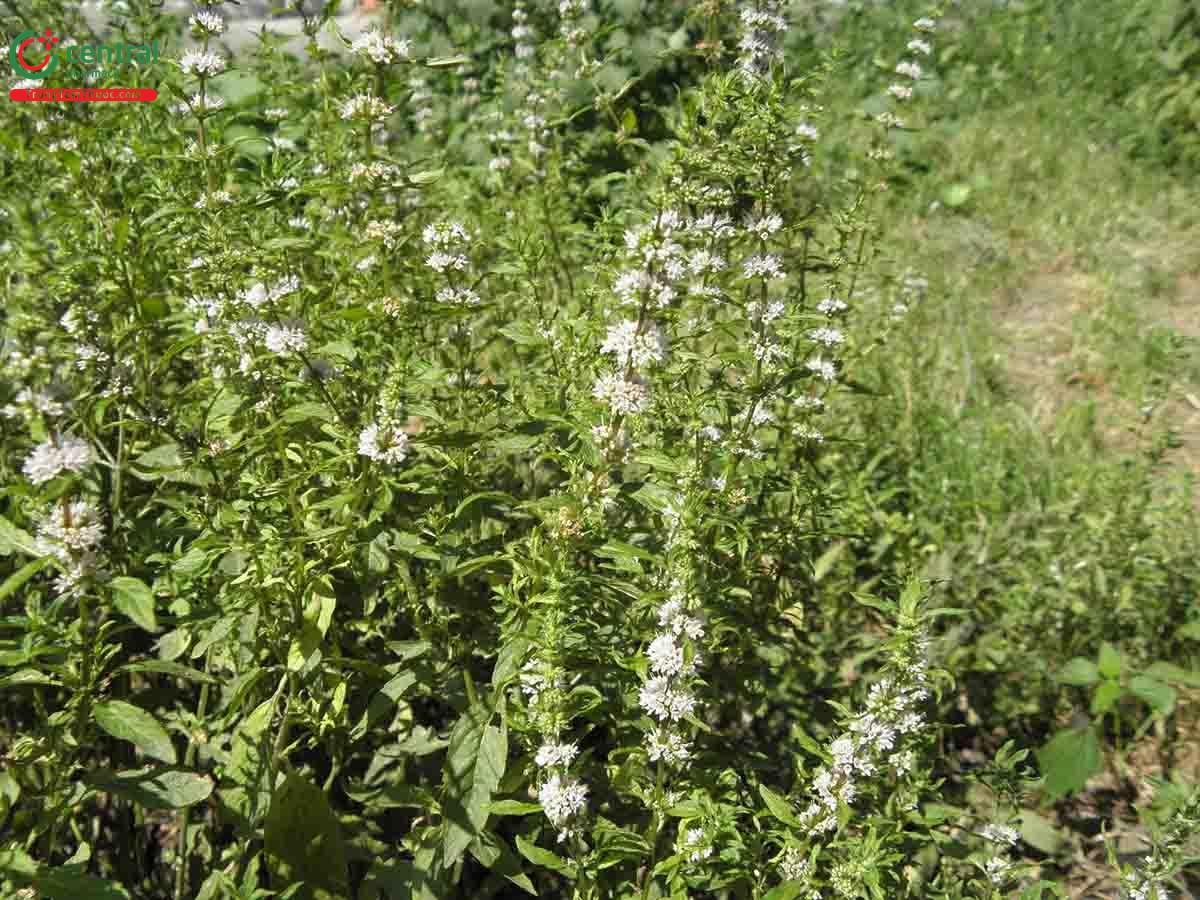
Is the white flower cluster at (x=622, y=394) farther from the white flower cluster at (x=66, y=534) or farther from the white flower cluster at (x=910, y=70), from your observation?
the white flower cluster at (x=910, y=70)

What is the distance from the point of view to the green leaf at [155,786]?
2049 millimetres

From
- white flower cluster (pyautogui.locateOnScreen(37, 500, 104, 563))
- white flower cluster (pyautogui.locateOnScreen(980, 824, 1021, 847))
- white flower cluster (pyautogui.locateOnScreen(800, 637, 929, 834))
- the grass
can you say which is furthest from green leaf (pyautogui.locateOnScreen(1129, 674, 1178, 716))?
white flower cluster (pyautogui.locateOnScreen(37, 500, 104, 563))

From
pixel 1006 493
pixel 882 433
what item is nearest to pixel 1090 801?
pixel 1006 493

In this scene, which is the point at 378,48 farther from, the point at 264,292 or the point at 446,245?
the point at 264,292

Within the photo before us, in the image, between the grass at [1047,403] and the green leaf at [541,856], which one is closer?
the green leaf at [541,856]

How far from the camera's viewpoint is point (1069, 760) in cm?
306

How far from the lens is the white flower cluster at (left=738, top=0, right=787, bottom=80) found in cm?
261

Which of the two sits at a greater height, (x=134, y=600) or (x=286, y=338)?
(x=286, y=338)

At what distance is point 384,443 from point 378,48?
97 cm

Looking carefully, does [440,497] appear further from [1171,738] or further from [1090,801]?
[1171,738]

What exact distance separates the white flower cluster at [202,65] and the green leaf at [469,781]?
1792 mm

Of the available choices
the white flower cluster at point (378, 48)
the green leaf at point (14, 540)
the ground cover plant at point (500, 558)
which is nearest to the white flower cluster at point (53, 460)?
the ground cover plant at point (500, 558)

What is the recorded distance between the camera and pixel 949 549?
372cm

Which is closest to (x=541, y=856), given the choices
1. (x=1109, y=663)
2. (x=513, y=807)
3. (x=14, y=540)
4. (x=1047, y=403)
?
(x=513, y=807)
